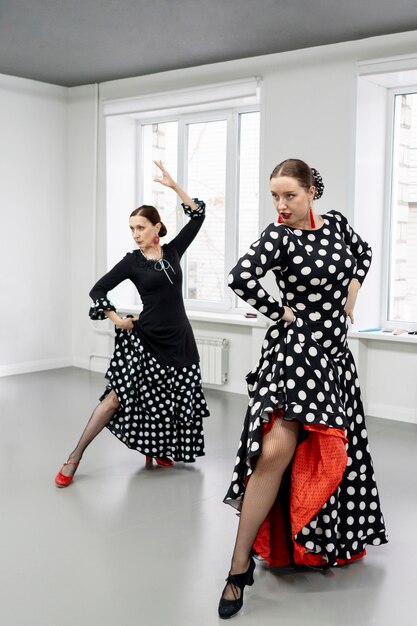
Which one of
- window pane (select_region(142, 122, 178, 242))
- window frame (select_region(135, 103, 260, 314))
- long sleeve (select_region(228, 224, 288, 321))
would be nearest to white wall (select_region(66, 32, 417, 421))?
window frame (select_region(135, 103, 260, 314))

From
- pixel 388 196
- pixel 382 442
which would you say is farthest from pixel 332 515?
pixel 388 196

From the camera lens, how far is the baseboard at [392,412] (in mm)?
5102

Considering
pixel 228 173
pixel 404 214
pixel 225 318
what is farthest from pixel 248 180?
pixel 404 214

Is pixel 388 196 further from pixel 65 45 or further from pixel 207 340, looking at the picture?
pixel 65 45

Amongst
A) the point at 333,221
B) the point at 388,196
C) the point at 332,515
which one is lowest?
the point at 332,515

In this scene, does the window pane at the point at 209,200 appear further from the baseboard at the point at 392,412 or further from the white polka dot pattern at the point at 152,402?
the white polka dot pattern at the point at 152,402

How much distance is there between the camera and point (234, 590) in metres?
2.52

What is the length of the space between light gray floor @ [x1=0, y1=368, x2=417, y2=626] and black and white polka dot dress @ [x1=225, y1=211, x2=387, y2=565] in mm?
205

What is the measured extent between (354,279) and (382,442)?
200 cm

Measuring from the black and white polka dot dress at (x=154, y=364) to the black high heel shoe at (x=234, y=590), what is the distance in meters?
1.44

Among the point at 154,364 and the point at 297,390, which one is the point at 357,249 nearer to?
the point at 297,390

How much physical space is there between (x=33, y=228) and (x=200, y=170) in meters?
1.68

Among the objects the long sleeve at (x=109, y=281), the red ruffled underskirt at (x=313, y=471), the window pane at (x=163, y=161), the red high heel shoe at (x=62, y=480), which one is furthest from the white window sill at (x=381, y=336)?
the red ruffled underskirt at (x=313, y=471)

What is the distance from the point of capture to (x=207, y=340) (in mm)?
6164
